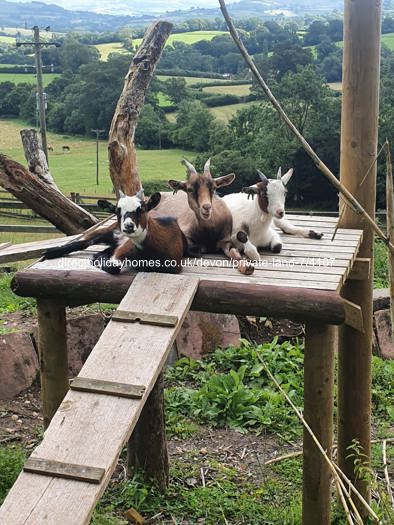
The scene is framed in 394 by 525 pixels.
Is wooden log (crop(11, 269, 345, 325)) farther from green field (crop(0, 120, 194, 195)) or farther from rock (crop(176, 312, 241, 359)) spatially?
green field (crop(0, 120, 194, 195))

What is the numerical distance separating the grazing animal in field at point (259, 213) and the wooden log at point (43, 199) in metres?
1.88

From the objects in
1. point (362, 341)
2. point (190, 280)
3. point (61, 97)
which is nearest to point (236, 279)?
point (190, 280)

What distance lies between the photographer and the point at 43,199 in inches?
239

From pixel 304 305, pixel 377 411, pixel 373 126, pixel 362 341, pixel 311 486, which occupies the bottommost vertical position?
pixel 377 411

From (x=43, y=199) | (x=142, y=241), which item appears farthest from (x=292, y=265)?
(x=43, y=199)

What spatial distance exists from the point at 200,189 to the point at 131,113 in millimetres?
1598

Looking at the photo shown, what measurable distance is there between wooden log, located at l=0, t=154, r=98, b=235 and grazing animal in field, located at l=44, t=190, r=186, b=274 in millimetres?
1755

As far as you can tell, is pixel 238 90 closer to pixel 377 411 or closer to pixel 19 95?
pixel 19 95

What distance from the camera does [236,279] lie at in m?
3.93

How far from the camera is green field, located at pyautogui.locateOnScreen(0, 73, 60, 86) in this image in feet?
118

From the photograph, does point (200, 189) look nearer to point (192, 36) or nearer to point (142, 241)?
point (142, 241)

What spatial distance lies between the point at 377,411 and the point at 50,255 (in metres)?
3.83

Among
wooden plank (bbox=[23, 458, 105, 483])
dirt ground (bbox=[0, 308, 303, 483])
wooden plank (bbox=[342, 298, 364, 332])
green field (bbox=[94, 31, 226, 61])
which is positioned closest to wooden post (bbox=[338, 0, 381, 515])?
wooden plank (bbox=[342, 298, 364, 332])

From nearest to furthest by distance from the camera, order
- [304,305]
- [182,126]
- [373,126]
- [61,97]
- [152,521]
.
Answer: [304,305] < [373,126] < [152,521] < [182,126] < [61,97]
